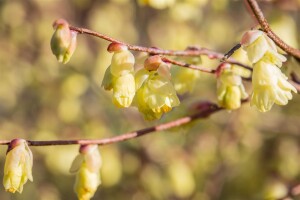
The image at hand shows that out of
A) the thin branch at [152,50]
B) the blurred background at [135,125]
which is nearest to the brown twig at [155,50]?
the thin branch at [152,50]

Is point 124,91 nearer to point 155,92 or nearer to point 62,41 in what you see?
point 155,92

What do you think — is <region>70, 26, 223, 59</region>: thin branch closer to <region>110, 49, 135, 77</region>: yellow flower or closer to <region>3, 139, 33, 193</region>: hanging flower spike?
<region>110, 49, 135, 77</region>: yellow flower

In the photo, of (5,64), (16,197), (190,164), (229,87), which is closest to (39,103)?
(5,64)

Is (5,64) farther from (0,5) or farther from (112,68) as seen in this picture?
(112,68)

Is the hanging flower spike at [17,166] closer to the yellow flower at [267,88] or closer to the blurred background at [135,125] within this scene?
the yellow flower at [267,88]

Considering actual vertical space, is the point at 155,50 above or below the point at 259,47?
above

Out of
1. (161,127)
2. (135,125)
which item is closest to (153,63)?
(161,127)

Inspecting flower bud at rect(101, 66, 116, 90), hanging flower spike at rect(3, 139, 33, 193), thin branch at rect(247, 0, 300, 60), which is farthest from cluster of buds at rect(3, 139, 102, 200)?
thin branch at rect(247, 0, 300, 60)

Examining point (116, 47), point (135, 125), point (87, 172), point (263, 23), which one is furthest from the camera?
point (135, 125)
